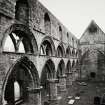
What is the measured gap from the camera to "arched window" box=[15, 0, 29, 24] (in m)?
7.89

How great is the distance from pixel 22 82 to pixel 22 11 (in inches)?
444

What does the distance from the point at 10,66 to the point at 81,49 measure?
2175 cm

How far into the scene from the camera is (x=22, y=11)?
316 inches

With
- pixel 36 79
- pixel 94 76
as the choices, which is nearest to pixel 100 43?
pixel 94 76

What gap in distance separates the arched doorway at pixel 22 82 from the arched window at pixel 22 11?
2.21 m

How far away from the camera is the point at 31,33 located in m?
7.98

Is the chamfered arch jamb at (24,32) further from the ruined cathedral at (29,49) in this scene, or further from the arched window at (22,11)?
the arched window at (22,11)

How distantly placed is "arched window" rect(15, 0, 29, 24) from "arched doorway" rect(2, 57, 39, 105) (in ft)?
7.25

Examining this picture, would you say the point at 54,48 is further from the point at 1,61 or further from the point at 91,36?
the point at 91,36

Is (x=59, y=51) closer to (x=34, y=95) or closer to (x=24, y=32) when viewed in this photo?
(x=34, y=95)

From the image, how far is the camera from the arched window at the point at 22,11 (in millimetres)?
7895

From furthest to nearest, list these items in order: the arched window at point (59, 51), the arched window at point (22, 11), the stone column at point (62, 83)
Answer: the stone column at point (62, 83) < the arched window at point (59, 51) < the arched window at point (22, 11)

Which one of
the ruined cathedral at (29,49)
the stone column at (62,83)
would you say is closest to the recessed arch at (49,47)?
the ruined cathedral at (29,49)

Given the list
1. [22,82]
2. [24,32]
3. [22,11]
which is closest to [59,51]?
[22,82]
